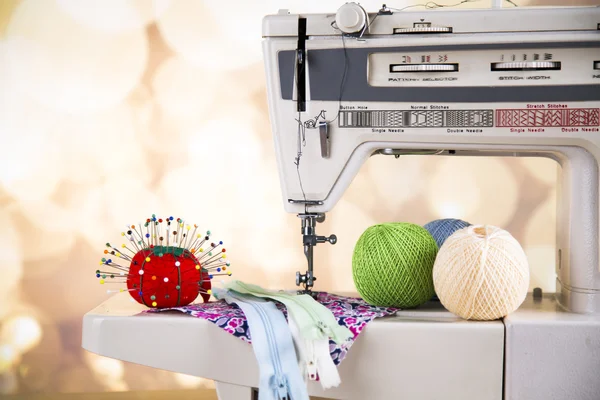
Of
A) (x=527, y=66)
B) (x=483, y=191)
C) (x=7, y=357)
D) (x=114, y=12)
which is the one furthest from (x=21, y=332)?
(x=527, y=66)

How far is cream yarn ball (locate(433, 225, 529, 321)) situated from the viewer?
106cm

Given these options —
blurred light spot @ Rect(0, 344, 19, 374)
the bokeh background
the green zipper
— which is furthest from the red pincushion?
blurred light spot @ Rect(0, 344, 19, 374)

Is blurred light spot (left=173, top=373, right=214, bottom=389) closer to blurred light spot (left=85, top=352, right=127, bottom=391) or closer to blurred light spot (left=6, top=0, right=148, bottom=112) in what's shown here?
blurred light spot (left=85, top=352, right=127, bottom=391)

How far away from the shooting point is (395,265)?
1148 mm

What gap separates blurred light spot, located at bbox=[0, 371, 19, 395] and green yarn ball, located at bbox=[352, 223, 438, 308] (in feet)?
4.59


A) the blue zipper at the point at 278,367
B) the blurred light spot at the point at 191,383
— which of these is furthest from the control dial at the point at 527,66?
the blurred light spot at the point at 191,383

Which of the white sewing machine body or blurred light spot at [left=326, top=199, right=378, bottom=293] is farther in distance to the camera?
blurred light spot at [left=326, top=199, right=378, bottom=293]

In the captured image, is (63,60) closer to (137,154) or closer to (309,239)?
(137,154)

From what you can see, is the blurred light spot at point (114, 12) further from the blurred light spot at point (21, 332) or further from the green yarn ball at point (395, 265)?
the green yarn ball at point (395, 265)

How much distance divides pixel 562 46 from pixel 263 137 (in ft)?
3.66

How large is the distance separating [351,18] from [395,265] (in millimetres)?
386

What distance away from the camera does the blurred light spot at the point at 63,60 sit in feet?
7.07

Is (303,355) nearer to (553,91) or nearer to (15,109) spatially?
(553,91)

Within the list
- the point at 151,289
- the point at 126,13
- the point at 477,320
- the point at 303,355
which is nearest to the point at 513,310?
the point at 477,320
